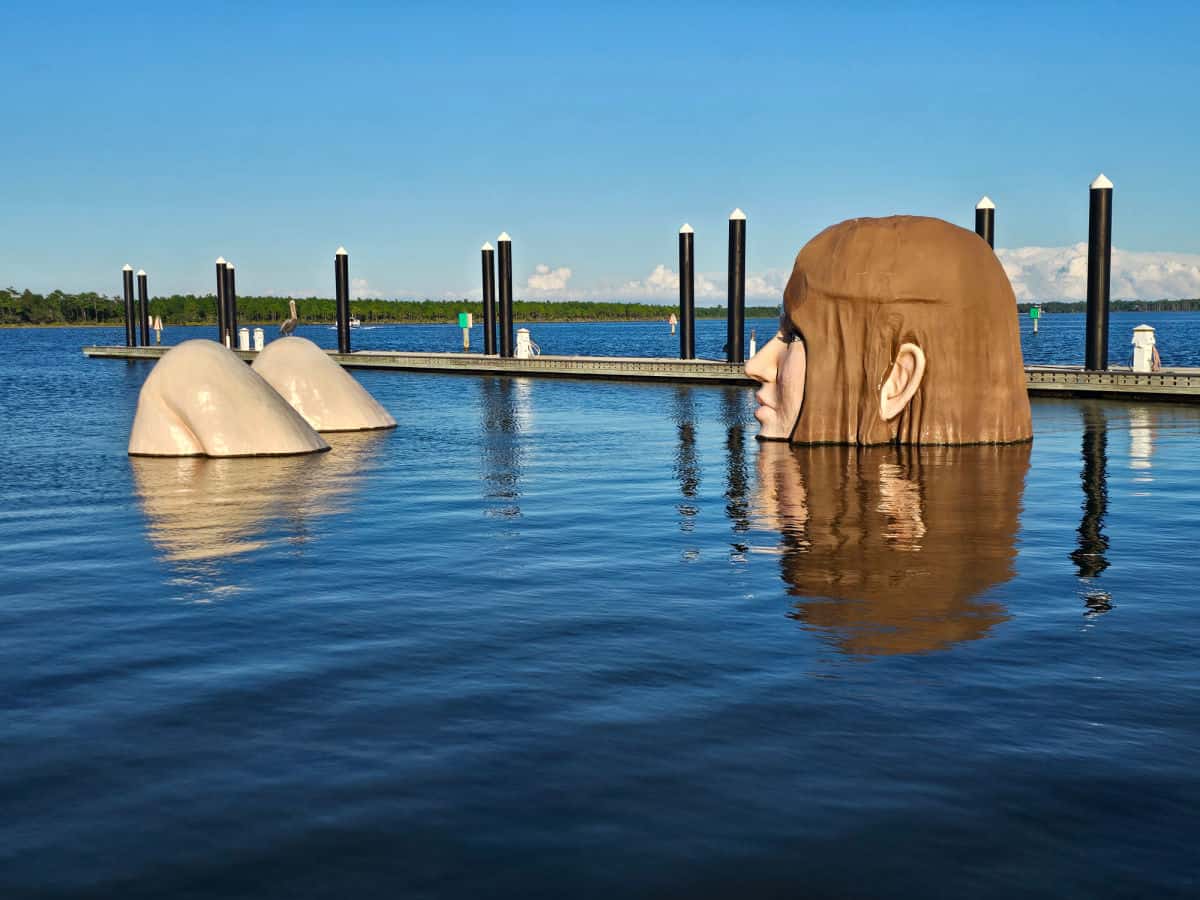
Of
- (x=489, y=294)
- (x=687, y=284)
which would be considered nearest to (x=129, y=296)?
(x=489, y=294)

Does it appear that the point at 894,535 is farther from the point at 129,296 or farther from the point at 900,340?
the point at 129,296

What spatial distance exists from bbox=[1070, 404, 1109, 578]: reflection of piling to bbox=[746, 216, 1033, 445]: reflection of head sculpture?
1235mm

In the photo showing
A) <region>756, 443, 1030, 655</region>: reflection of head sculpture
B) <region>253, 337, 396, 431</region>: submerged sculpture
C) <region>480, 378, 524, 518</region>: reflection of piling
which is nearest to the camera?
<region>756, 443, 1030, 655</region>: reflection of head sculpture

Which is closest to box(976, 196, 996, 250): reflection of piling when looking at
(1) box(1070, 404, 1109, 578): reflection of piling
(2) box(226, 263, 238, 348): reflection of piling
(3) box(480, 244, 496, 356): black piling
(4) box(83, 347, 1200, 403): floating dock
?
(4) box(83, 347, 1200, 403): floating dock

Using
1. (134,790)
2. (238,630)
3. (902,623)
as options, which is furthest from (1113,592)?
(134,790)

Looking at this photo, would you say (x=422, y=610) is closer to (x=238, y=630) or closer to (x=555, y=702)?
(x=238, y=630)

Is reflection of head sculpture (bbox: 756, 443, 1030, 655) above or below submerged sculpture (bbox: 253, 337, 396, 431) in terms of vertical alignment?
below

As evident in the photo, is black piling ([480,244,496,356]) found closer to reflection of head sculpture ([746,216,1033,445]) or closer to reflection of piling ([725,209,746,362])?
reflection of piling ([725,209,746,362])

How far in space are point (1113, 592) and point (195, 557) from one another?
233 inches

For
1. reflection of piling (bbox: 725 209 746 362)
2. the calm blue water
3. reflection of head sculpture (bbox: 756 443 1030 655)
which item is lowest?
the calm blue water

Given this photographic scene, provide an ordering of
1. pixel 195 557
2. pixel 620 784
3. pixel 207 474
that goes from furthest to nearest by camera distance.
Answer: pixel 207 474, pixel 195 557, pixel 620 784

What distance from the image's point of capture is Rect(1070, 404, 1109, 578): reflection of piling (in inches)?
335

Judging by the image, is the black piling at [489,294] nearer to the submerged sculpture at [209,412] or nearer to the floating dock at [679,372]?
the floating dock at [679,372]

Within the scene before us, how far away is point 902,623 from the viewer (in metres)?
6.66
